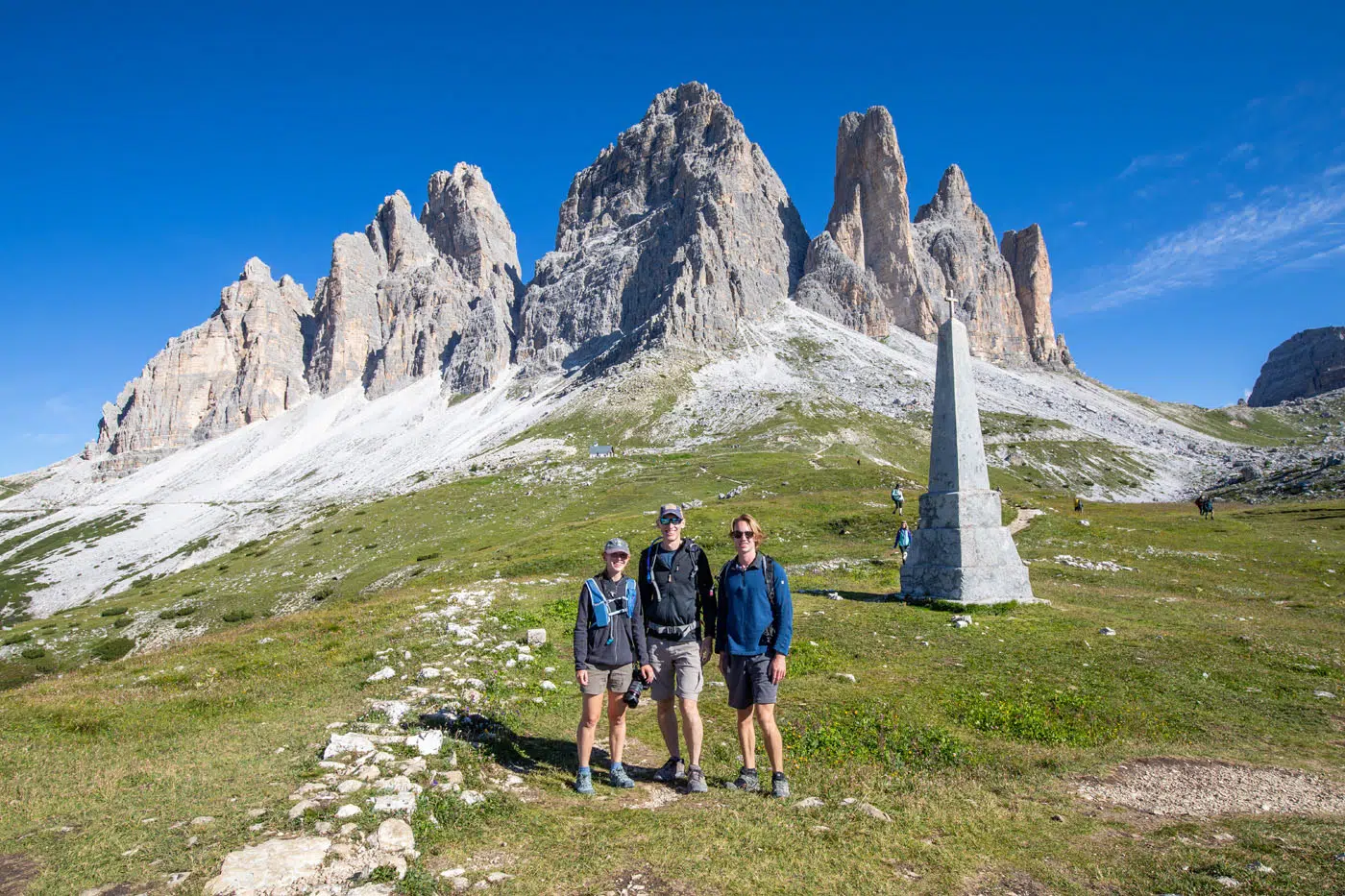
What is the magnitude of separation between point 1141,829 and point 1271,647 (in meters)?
11.6

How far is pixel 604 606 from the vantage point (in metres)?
8.52

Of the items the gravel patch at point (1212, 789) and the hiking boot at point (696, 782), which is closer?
the gravel patch at point (1212, 789)

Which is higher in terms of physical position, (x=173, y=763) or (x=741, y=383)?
(x=741, y=383)

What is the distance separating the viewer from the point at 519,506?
67000mm

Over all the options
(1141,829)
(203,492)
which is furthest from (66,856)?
(203,492)

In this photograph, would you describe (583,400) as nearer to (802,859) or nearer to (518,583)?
(518,583)

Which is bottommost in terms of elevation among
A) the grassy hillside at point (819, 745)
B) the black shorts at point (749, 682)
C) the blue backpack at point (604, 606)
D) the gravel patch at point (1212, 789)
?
the gravel patch at point (1212, 789)

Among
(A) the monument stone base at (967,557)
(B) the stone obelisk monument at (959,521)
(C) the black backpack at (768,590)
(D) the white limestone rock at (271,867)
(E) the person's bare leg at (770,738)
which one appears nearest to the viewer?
(D) the white limestone rock at (271,867)

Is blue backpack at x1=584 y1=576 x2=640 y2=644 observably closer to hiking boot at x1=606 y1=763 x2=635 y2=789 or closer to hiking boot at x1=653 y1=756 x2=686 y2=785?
hiking boot at x1=606 y1=763 x2=635 y2=789

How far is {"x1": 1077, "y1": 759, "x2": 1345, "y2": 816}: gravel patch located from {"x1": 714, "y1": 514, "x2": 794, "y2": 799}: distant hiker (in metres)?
4.25

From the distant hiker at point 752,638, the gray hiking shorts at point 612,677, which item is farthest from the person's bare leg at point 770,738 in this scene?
the gray hiking shorts at point 612,677

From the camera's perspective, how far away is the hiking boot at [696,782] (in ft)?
27.0

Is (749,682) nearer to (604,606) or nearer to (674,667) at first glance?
(674,667)

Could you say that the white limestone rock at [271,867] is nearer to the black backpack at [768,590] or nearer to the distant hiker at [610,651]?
the distant hiker at [610,651]
